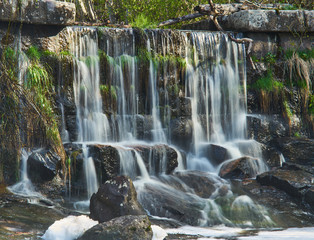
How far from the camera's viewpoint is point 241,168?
923 cm

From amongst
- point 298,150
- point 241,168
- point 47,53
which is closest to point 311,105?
point 298,150

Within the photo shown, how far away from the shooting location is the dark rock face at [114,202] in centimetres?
622

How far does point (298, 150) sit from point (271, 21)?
3.48 meters

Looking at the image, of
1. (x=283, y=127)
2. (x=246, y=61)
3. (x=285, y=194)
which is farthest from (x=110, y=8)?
(x=285, y=194)

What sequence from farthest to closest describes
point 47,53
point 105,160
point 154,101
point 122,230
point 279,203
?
point 154,101 < point 47,53 < point 105,160 < point 279,203 < point 122,230

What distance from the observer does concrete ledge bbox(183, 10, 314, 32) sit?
11750 mm

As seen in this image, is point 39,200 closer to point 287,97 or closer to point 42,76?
point 42,76

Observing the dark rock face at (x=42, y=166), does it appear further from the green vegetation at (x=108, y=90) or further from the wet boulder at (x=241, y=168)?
the wet boulder at (x=241, y=168)

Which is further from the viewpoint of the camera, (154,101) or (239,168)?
(154,101)

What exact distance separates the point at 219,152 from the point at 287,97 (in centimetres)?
288

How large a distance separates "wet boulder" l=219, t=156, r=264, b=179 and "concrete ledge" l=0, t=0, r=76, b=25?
4.26 metres

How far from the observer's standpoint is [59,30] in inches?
386

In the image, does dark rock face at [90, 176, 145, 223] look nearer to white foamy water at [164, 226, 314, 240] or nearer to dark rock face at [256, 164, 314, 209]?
white foamy water at [164, 226, 314, 240]

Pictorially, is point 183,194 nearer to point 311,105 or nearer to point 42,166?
point 42,166
